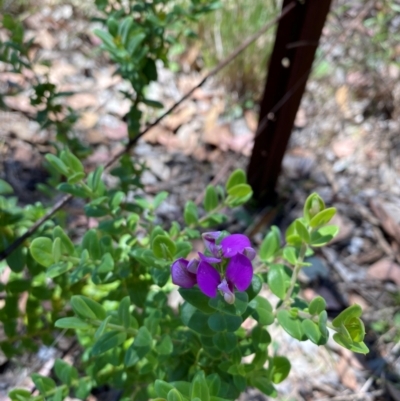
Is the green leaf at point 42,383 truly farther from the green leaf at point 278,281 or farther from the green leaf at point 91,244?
the green leaf at point 278,281

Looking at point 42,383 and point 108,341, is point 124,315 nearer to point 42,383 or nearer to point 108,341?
point 108,341

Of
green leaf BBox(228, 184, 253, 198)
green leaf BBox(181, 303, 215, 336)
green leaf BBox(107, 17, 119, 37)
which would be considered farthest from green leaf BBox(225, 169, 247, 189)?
green leaf BBox(107, 17, 119, 37)

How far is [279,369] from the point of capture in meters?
0.83

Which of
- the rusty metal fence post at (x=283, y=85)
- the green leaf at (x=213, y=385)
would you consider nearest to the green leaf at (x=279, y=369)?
the green leaf at (x=213, y=385)

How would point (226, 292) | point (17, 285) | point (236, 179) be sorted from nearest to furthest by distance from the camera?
point (226, 292) < point (236, 179) < point (17, 285)

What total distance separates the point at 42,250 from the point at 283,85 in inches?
35.6

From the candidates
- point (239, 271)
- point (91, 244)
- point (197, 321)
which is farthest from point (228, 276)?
point (91, 244)

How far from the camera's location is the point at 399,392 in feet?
4.31

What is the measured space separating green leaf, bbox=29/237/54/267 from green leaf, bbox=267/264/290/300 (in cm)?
35

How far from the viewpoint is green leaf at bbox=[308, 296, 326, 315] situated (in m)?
0.67

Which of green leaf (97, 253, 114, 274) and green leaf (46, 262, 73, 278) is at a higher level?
green leaf (46, 262, 73, 278)

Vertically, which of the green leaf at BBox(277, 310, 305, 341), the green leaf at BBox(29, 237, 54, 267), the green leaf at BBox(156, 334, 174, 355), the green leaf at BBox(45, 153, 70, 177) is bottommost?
the green leaf at BBox(156, 334, 174, 355)

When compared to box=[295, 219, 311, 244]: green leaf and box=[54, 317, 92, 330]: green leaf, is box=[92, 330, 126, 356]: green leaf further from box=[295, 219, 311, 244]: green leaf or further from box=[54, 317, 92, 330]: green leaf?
box=[295, 219, 311, 244]: green leaf

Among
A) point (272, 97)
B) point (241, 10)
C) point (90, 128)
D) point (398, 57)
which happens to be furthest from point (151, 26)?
point (398, 57)
